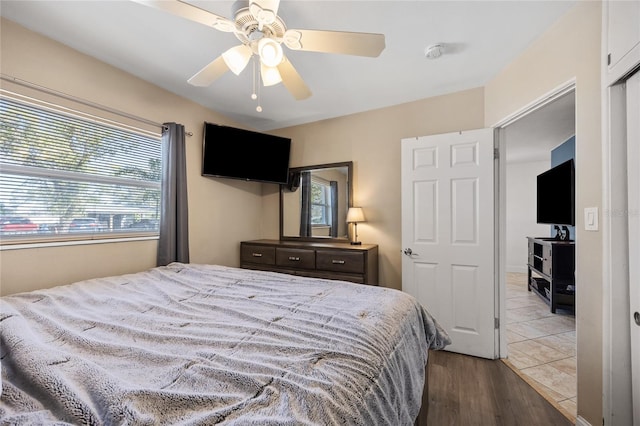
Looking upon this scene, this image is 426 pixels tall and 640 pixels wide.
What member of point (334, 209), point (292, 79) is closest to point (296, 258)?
point (334, 209)

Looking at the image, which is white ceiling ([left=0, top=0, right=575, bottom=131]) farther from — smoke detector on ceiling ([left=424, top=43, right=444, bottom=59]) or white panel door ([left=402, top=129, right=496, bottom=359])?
white panel door ([left=402, top=129, right=496, bottom=359])

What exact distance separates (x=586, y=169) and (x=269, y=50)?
1.87 meters

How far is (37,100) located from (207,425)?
2466 millimetres

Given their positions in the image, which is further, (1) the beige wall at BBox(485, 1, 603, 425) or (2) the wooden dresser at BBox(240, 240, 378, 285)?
(2) the wooden dresser at BBox(240, 240, 378, 285)

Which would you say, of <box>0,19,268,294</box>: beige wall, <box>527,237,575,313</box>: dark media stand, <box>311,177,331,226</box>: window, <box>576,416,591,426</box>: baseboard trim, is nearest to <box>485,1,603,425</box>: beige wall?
<box>576,416,591,426</box>: baseboard trim

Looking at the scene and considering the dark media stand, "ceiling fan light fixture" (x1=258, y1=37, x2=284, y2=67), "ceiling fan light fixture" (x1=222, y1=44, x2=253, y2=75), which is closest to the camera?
"ceiling fan light fixture" (x1=258, y1=37, x2=284, y2=67)

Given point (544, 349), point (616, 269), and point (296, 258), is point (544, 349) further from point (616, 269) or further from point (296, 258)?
point (296, 258)

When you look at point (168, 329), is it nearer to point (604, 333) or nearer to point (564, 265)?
point (604, 333)

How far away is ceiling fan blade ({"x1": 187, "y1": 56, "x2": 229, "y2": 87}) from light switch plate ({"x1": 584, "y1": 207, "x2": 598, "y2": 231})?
2.26 m

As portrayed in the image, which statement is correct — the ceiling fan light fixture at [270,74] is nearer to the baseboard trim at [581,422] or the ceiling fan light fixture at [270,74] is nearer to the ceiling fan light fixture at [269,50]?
the ceiling fan light fixture at [269,50]

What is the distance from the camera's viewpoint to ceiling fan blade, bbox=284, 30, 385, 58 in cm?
137

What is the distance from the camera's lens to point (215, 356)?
886 millimetres

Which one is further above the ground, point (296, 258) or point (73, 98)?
point (73, 98)

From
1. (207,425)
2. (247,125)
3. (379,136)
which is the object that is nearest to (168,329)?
(207,425)
